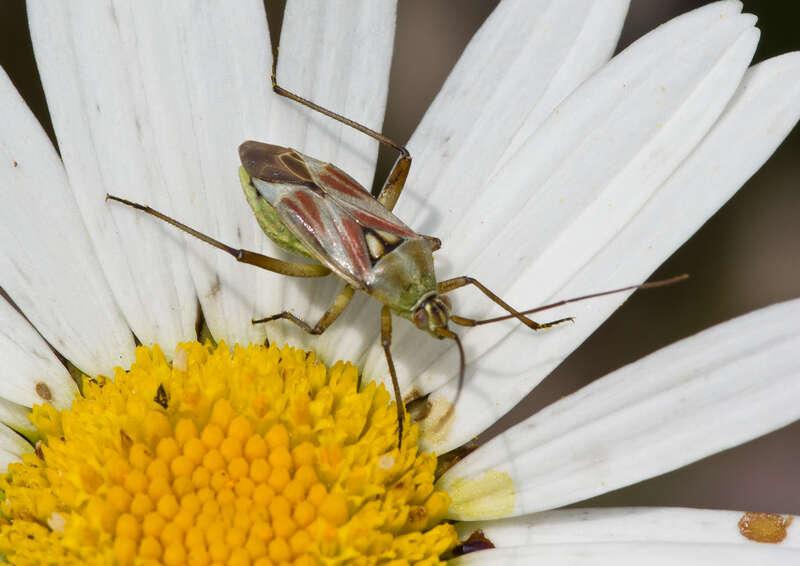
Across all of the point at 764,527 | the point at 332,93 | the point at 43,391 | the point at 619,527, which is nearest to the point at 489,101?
the point at 332,93

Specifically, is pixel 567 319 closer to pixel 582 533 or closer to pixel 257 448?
pixel 582 533

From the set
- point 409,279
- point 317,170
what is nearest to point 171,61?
point 317,170

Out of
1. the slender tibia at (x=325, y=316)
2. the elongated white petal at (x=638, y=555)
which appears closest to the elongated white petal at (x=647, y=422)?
the elongated white petal at (x=638, y=555)

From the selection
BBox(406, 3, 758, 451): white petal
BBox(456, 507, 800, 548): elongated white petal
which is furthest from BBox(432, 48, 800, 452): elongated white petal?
BBox(456, 507, 800, 548): elongated white petal

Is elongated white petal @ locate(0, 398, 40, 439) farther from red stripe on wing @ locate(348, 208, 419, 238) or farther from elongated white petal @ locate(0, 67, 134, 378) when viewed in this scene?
red stripe on wing @ locate(348, 208, 419, 238)

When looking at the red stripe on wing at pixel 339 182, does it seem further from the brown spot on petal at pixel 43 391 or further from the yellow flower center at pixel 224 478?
the brown spot on petal at pixel 43 391

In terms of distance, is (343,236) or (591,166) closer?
(591,166)

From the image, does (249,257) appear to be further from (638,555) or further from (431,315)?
(638,555)
